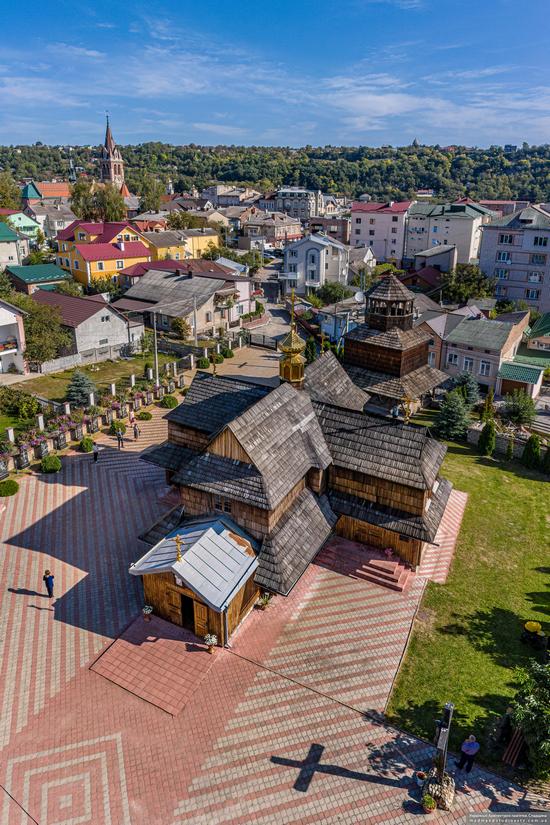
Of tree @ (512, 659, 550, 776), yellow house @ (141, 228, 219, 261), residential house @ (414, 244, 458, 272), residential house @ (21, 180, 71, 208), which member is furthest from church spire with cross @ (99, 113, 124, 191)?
tree @ (512, 659, 550, 776)

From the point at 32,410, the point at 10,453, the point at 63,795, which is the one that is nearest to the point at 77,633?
the point at 63,795

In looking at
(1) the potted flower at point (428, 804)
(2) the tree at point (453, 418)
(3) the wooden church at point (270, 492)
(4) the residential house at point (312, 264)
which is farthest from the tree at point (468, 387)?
(4) the residential house at point (312, 264)

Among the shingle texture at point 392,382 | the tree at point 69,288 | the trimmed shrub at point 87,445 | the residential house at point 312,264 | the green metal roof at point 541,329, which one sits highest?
the residential house at point 312,264

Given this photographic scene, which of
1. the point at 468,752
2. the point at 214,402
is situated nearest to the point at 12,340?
the point at 214,402

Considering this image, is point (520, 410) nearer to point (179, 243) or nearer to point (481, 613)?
point (481, 613)

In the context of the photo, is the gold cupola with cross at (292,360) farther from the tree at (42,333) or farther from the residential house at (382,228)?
the residential house at (382,228)
